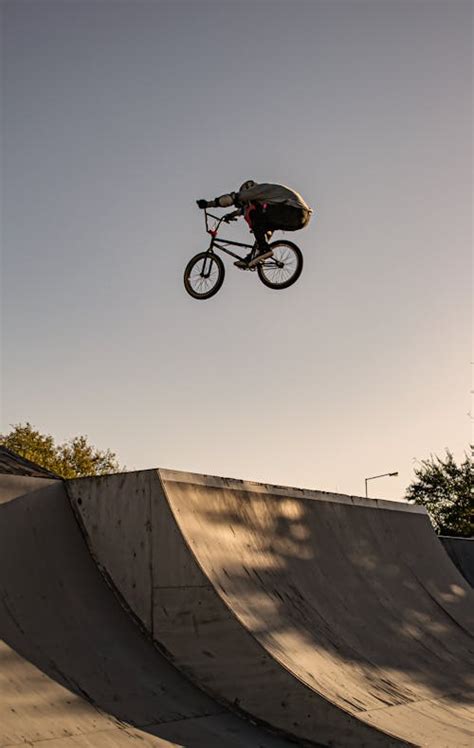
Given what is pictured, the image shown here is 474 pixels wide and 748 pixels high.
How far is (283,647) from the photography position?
18.3 feet

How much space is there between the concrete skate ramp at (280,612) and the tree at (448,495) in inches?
1383

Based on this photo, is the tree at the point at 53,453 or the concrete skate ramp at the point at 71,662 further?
the tree at the point at 53,453

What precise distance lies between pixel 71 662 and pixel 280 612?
1888 millimetres

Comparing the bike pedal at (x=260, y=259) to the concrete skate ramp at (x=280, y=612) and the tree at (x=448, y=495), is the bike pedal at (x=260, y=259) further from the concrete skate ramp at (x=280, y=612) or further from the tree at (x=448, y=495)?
the tree at (x=448, y=495)

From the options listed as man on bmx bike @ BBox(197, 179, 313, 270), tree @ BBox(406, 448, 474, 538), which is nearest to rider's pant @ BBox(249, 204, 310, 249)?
man on bmx bike @ BBox(197, 179, 313, 270)

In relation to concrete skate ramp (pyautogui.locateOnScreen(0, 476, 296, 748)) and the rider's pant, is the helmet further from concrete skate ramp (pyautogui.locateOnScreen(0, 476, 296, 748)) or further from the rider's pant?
concrete skate ramp (pyautogui.locateOnScreen(0, 476, 296, 748))

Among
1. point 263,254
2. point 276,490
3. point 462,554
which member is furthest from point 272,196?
point 462,554

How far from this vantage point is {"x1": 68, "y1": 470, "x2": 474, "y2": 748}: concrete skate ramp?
5.11 m

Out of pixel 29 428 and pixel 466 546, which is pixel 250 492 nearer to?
pixel 466 546

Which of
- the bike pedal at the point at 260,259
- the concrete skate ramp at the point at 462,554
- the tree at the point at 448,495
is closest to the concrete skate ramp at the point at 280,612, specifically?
the bike pedal at the point at 260,259

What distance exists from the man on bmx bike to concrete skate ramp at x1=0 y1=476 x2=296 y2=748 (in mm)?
4861

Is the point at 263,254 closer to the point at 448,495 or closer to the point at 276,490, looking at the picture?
the point at 276,490

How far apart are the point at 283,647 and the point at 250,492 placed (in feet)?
6.56

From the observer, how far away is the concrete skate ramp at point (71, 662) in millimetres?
4297
